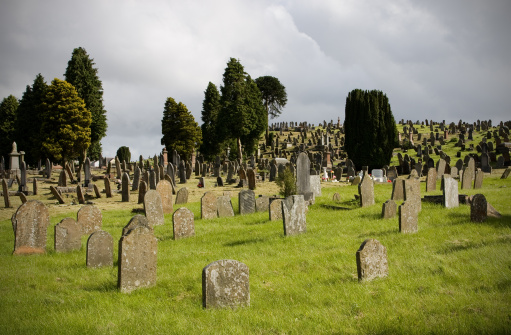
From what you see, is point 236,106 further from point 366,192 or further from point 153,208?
point 153,208

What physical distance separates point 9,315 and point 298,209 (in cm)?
714

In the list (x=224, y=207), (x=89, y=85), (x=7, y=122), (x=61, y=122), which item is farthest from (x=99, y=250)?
(x=7, y=122)

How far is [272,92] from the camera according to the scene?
72062mm

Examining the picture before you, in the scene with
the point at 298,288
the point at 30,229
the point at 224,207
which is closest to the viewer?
the point at 298,288

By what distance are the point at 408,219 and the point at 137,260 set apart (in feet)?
21.9

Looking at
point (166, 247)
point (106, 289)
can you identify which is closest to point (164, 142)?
point (166, 247)

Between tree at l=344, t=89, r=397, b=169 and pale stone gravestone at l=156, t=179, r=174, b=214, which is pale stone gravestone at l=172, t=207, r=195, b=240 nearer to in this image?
pale stone gravestone at l=156, t=179, r=174, b=214

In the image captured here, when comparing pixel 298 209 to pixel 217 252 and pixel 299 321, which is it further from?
pixel 299 321

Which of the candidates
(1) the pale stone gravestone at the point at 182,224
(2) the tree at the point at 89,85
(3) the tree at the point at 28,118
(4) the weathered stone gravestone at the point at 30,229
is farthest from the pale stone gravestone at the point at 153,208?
(3) the tree at the point at 28,118

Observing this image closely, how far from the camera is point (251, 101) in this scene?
46.8 metres

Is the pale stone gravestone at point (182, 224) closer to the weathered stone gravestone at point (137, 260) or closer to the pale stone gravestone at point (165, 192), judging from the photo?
the weathered stone gravestone at point (137, 260)

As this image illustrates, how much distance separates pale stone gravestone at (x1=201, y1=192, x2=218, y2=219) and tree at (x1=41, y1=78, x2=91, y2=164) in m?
23.5

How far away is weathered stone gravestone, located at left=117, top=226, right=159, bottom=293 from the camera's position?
722 cm

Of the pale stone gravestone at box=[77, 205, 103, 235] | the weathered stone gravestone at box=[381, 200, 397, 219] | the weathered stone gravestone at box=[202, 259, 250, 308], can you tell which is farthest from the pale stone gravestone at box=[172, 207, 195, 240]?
the weathered stone gravestone at box=[381, 200, 397, 219]
